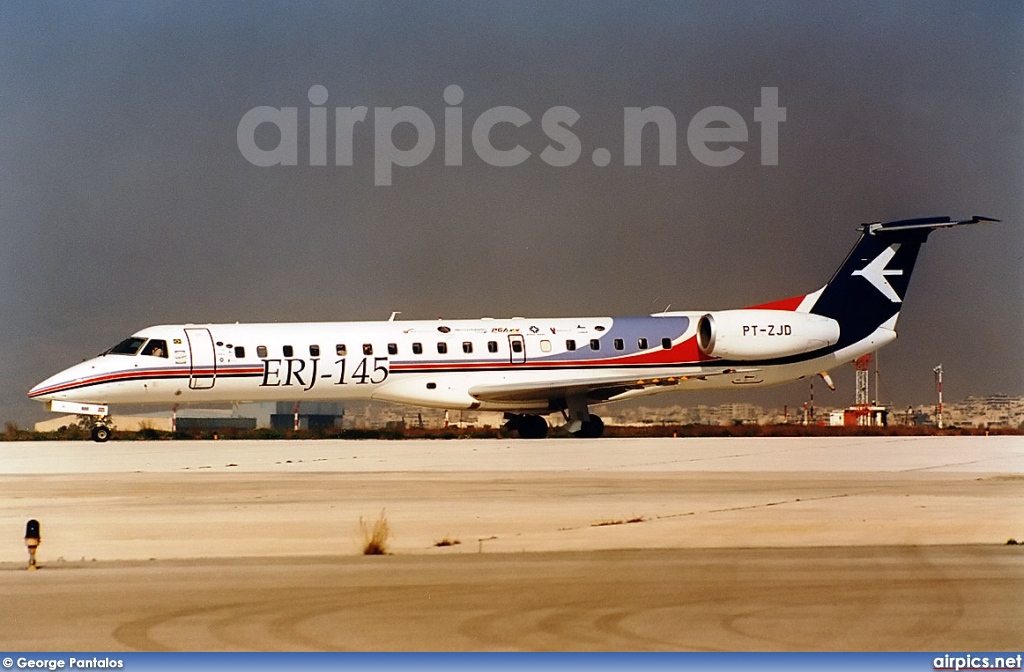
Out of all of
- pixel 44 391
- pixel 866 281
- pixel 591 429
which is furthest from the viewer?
pixel 866 281

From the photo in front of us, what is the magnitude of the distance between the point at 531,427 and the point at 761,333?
21.0 feet

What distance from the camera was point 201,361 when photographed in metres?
31.7

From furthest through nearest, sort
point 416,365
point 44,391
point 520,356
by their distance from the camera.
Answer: point 520,356
point 416,365
point 44,391

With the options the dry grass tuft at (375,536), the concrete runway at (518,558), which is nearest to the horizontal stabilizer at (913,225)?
the concrete runway at (518,558)

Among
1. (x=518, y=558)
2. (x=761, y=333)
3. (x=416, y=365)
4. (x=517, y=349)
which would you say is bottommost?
(x=518, y=558)

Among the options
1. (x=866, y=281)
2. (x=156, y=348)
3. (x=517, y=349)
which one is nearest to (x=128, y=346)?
(x=156, y=348)

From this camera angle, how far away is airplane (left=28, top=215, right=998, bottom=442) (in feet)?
104

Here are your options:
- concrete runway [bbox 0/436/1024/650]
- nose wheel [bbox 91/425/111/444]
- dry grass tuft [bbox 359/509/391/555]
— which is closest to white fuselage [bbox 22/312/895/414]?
nose wheel [bbox 91/425/111/444]

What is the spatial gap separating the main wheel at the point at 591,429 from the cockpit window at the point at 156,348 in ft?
33.8

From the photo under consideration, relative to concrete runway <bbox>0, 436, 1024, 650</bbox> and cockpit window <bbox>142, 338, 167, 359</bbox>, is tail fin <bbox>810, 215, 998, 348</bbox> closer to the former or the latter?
concrete runway <bbox>0, 436, 1024, 650</bbox>

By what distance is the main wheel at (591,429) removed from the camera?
34031 mm

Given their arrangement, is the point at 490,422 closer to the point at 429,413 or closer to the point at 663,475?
the point at 429,413

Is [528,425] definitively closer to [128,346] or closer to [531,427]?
[531,427]

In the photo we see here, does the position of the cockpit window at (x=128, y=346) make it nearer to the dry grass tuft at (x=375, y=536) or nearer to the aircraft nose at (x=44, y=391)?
the aircraft nose at (x=44, y=391)
